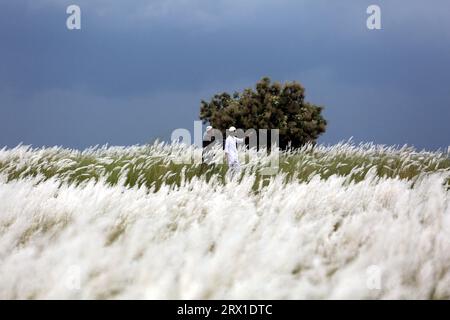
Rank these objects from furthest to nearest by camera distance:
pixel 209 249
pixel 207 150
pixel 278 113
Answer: pixel 278 113 < pixel 207 150 < pixel 209 249

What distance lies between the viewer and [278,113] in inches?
1156

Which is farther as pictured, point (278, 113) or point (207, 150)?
point (278, 113)

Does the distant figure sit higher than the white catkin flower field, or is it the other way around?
the white catkin flower field

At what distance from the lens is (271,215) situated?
14.5ft

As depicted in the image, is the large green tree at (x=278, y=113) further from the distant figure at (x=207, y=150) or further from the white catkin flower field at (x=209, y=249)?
the white catkin flower field at (x=209, y=249)

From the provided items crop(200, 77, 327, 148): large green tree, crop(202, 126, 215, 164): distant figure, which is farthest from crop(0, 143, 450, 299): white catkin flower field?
crop(200, 77, 327, 148): large green tree

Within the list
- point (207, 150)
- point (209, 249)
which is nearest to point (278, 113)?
point (207, 150)

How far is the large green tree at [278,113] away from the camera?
29094mm

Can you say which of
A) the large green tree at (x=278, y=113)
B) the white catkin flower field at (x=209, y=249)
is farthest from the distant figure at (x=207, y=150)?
the large green tree at (x=278, y=113)

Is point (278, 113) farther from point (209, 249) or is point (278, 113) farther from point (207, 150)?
point (209, 249)

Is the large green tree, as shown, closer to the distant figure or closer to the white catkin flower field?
the distant figure

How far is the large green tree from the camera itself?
29.1 meters

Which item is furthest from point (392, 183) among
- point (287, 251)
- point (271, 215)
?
point (287, 251)
